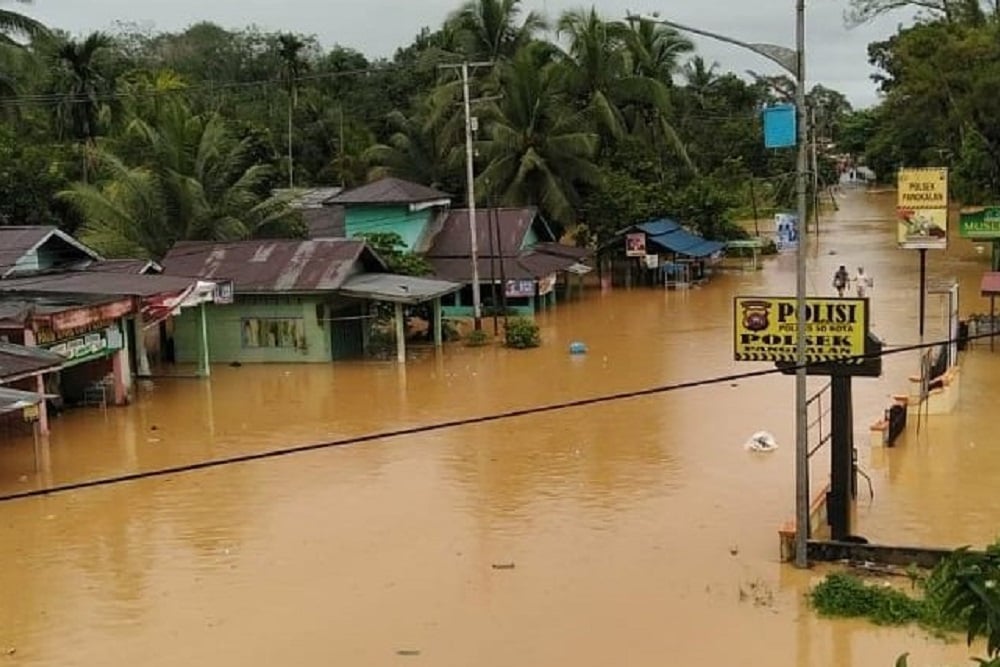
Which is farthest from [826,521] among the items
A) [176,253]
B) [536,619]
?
[176,253]

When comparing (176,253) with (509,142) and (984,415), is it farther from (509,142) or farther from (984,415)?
(984,415)

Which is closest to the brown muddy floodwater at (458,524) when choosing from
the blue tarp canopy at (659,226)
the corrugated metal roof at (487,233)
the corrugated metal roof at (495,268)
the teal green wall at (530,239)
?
the corrugated metal roof at (495,268)

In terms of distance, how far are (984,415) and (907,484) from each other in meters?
4.51

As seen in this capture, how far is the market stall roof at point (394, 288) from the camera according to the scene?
1044 inches

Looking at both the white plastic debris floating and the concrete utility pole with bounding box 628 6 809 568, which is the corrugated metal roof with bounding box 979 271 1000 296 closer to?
the white plastic debris floating

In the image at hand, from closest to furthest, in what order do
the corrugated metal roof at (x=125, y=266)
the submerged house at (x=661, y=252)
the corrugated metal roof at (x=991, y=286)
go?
the corrugated metal roof at (x=991, y=286) → the corrugated metal roof at (x=125, y=266) → the submerged house at (x=661, y=252)

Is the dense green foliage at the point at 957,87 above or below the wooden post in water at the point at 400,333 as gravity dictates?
above

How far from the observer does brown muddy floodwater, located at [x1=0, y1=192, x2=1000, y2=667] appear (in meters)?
11.3

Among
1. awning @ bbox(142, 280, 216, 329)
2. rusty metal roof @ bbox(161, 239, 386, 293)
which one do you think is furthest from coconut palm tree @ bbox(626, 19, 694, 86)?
awning @ bbox(142, 280, 216, 329)

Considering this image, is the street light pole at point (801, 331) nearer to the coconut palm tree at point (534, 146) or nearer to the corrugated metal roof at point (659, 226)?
the coconut palm tree at point (534, 146)

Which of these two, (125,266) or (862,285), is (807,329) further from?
(862,285)

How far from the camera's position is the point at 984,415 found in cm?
1977

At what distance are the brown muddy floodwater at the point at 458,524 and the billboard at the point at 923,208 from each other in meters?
2.76

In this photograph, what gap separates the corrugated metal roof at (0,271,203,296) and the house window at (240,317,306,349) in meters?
2.29
